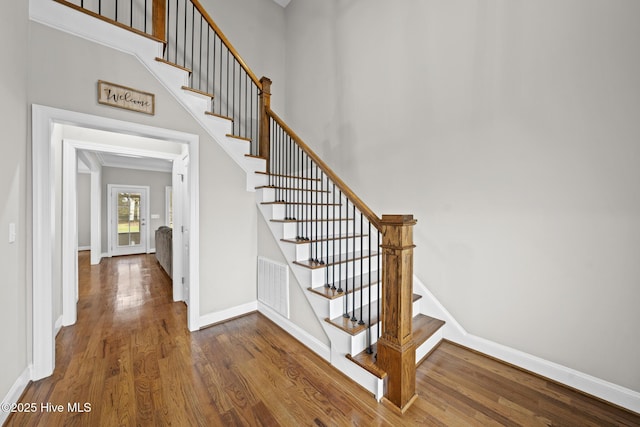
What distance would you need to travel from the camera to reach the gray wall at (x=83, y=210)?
293 inches

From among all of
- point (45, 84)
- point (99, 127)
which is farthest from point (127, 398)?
point (45, 84)

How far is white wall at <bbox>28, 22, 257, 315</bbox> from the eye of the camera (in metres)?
1.90

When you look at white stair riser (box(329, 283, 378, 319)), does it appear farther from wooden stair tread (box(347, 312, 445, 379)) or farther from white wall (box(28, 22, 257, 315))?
white wall (box(28, 22, 257, 315))

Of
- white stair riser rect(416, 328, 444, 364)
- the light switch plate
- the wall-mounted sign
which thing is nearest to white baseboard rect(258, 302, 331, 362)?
white stair riser rect(416, 328, 444, 364)

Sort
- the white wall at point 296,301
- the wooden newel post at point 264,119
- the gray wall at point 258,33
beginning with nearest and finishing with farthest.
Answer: the white wall at point 296,301
the wooden newel post at point 264,119
the gray wall at point 258,33

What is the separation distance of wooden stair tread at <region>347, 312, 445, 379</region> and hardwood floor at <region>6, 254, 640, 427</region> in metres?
0.19

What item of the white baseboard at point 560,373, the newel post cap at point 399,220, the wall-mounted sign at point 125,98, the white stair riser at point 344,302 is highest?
the wall-mounted sign at point 125,98

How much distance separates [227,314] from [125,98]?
237 centimetres

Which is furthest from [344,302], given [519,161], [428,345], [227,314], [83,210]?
A: [83,210]

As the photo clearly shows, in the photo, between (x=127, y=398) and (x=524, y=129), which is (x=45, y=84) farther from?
(x=524, y=129)

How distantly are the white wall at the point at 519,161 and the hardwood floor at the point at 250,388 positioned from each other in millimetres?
380

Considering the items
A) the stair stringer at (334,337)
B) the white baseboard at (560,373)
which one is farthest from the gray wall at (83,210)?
the white baseboard at (560,373)

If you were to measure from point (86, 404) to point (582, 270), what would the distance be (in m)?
3.53

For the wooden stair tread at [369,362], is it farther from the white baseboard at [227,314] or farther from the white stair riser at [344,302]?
the white baseboard at [227,314]
